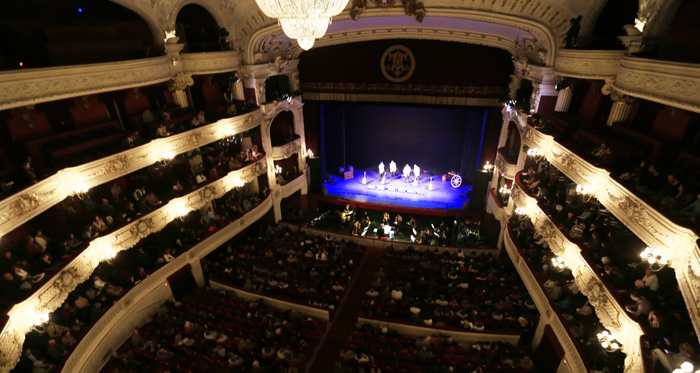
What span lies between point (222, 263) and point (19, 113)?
7.71 metres

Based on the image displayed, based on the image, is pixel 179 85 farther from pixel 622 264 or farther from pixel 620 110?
pixel 622 264

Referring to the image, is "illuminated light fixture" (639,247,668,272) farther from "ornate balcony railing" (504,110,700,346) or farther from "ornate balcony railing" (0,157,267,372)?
"ornate balcony railing" (0,157,267,372)

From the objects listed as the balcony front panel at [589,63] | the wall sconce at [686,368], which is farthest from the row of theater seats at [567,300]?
the balcony front panel at [589,63]

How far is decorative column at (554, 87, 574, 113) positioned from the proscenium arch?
1.02 m

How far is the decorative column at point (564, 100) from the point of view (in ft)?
37.4

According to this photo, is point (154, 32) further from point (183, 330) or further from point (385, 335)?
point (385, 335)

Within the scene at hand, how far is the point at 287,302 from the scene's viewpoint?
11.5 metres

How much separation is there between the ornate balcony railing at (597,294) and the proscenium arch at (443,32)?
5.72 m

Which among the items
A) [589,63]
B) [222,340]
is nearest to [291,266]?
[222,340]

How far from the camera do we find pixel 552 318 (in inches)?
348

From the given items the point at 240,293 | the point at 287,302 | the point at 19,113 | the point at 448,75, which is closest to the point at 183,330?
the point at 240,293

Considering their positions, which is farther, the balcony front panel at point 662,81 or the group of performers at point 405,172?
the group of performers at point 405,172

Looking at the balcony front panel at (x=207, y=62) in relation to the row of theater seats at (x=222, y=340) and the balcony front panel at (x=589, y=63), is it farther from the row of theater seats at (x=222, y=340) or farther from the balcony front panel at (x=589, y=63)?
the balcony front panel at (x=589, y=63)

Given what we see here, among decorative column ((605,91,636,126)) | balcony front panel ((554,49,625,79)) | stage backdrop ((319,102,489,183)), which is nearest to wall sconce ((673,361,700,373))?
decorative column ((605,91,636,126))
